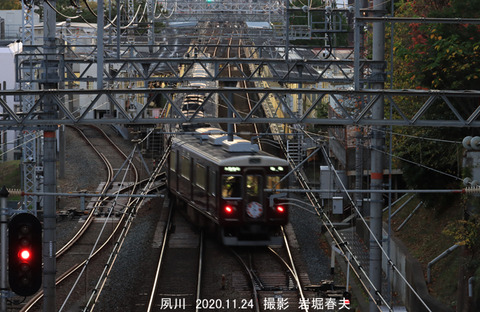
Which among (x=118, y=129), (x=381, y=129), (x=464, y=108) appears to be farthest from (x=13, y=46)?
(x=381, y=129)

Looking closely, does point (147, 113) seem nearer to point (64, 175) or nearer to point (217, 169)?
point (64, 175)

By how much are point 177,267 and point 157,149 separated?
14.0 m

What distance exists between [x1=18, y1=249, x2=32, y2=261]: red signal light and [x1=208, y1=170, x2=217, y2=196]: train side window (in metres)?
8.27

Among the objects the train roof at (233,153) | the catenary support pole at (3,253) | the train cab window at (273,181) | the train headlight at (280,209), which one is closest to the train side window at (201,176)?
the train roof at (233,153)

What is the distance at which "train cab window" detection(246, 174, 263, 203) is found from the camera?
14.9 meters

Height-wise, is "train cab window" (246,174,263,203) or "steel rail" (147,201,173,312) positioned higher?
"train cab window" (246,174,263,203)

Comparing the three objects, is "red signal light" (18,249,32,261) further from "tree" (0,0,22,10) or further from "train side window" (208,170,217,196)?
"tree" (0,0,22,10)

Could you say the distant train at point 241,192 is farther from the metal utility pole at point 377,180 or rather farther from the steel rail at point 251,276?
the metal utility pole at point 377,180

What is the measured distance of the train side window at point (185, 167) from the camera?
17.1 meters

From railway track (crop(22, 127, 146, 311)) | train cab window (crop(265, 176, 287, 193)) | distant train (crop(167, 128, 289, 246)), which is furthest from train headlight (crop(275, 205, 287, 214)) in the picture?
railway track (crop(22, 127, 146, 311))

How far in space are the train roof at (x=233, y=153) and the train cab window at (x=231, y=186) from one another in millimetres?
265

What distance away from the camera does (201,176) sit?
1603 centimetres

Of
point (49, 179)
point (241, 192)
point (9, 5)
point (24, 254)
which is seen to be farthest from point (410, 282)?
point (9, 5)

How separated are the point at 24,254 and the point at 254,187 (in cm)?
835
